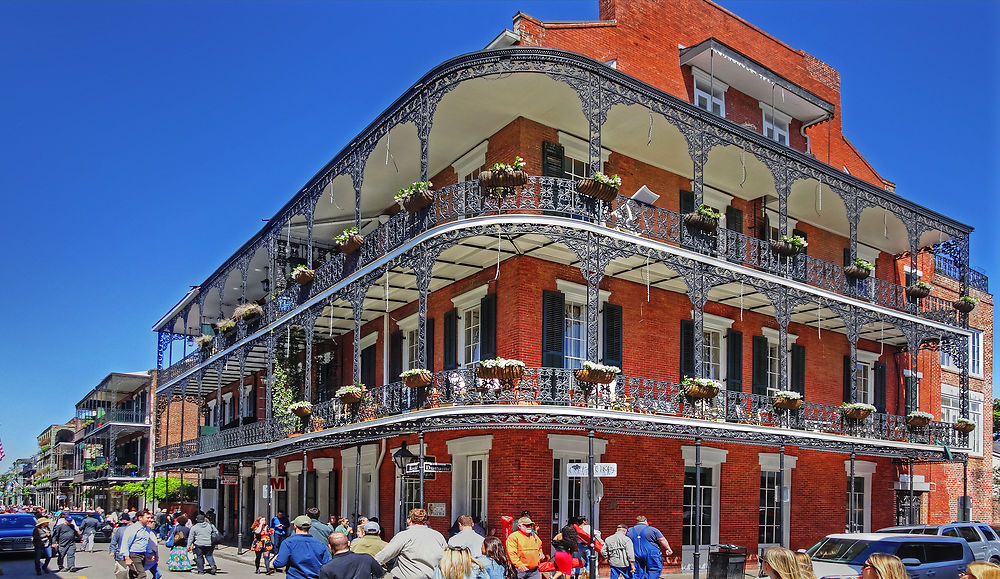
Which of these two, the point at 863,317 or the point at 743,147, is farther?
the point at 863,317

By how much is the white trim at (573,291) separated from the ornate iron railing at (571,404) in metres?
1.95

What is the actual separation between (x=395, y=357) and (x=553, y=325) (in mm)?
6191

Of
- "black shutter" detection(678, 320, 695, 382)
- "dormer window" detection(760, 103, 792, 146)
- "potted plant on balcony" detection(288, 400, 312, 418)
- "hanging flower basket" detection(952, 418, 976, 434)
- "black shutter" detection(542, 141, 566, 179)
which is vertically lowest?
"hanging flower basket" detection(952, 418, 976, 434)

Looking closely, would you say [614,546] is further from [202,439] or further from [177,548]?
[202,439]

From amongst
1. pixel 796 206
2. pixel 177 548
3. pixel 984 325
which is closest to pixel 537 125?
pixel 796 206

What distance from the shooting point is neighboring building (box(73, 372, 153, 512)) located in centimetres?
4622

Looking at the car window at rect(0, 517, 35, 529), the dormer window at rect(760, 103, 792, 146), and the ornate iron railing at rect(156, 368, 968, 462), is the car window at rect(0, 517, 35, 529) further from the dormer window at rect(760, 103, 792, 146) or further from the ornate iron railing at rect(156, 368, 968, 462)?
the dormer window at rect(760, 103, 792, 146)

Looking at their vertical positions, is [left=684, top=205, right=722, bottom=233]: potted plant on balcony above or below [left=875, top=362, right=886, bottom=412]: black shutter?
above

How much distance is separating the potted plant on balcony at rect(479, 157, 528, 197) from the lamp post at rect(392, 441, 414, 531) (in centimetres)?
594

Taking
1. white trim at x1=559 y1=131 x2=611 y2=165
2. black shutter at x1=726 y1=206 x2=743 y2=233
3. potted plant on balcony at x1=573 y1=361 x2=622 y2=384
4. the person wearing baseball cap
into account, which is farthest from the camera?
black shutter at x1=726 y1=206 x2=743 y2=233

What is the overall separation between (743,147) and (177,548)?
15766mm

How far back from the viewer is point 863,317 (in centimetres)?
Answer: 2123

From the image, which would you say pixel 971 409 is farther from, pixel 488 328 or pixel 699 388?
pixel 488 328

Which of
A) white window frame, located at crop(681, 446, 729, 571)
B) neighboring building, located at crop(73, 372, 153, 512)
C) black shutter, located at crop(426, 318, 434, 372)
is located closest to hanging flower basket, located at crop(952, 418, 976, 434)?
white window frame, located at crop(681, 446, 729, 571)
